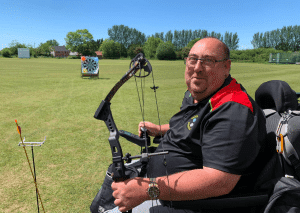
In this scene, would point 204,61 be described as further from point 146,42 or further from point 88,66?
point 146,42

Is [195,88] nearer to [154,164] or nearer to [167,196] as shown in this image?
[154,164]

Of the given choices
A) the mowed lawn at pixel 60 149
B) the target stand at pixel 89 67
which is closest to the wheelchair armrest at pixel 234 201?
the mowed lawn at pixel 60 149

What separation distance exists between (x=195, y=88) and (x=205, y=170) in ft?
2.12

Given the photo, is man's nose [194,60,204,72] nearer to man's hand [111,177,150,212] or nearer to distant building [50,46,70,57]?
man's hand [111,177,150,212]

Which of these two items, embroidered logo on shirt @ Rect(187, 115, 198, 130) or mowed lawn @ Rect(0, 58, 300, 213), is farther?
mowed lawn @ Rect(0, 58, 300, 213)

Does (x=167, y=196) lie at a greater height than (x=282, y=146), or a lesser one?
lesser

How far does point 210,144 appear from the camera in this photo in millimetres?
1294

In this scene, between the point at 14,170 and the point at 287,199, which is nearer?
the point at 287,199

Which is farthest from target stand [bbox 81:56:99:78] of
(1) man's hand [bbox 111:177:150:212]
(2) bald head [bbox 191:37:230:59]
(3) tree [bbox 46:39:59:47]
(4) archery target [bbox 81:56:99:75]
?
(3) tree [bbox 46:39:59:47]

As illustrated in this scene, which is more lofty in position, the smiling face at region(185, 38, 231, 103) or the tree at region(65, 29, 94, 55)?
the tree at region(65, 29, 94, 55)

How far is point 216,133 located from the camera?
1.28 meters

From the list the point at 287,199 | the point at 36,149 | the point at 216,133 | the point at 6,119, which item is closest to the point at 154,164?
the point at 216,133

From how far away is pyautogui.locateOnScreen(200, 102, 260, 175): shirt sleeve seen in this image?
1.21 meters

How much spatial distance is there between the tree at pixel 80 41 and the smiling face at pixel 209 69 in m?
99.0
